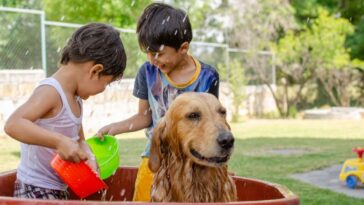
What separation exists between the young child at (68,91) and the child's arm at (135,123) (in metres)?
0.33

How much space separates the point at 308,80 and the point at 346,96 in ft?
5.65

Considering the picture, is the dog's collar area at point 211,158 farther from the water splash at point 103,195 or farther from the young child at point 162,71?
the water splash at point 103,195

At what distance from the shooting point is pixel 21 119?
2777 mm

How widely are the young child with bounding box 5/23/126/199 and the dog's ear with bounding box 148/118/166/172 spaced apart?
343 millimetres

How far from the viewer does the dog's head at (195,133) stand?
2.93 m

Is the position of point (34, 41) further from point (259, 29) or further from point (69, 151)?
point (259, 29)

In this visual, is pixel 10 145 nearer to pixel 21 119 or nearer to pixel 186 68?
pixel 186 68

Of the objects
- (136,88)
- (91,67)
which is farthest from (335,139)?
(91,67)

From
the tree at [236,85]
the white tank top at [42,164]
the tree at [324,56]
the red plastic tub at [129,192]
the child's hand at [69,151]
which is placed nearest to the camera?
the red plastic tub at [129,192]

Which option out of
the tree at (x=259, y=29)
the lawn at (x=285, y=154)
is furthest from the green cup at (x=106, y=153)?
the tree at (x=259, y=29)

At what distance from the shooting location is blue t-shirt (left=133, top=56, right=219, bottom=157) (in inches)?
146

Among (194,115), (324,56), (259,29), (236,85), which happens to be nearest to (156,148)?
(194,115)

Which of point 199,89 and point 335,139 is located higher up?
point 199,89

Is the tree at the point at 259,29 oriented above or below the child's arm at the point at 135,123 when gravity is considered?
below
